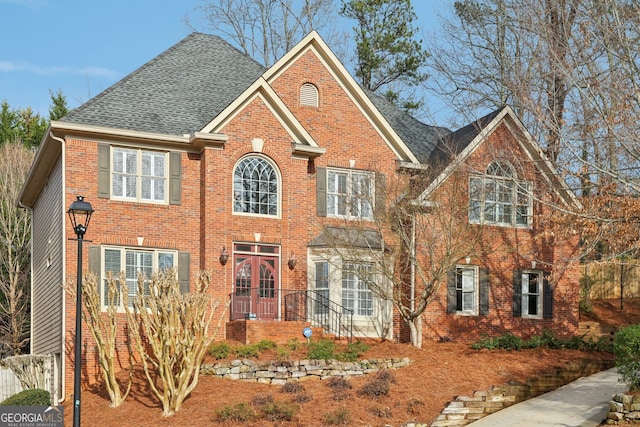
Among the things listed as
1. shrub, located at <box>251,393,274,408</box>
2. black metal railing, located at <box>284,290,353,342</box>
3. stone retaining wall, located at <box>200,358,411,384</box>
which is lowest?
shrub, located at <box>251,393,274,408</box>

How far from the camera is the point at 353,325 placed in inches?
1019

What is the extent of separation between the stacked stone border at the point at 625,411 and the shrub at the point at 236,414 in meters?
7.00

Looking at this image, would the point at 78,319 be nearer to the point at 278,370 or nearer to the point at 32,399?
the point at 278,370

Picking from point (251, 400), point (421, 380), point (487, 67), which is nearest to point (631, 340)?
point (421, 380)

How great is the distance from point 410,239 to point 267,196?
4.14 m

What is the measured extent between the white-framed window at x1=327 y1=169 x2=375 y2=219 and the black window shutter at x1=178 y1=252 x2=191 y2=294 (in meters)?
4.44

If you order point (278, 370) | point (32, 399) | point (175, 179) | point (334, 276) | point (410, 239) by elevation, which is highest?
point (175, 179)

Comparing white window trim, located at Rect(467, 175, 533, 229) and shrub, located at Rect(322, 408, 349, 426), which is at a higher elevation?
white window trim, located at Rect(467, 175, 533, 229)

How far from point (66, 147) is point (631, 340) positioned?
565 inches

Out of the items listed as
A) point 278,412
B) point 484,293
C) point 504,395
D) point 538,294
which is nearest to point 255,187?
point 484,293

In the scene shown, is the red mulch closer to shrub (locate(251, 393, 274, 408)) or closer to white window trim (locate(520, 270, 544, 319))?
shrub (locate(251, 393, 274, 408))

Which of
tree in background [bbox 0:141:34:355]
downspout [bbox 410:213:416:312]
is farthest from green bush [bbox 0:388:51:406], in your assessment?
tree in background [bbox 0:141:34:355]

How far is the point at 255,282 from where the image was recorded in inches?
984

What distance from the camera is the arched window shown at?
25016 millimetres
